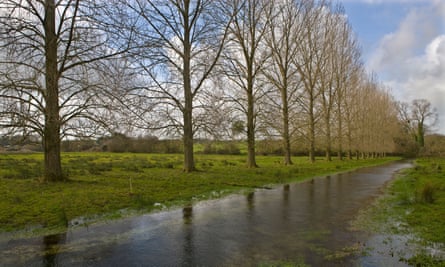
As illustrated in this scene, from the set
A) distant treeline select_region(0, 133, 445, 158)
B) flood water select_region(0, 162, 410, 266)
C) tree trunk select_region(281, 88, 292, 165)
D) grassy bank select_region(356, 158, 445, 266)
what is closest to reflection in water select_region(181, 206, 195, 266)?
flood water select_region(0, 162, 410, 266)

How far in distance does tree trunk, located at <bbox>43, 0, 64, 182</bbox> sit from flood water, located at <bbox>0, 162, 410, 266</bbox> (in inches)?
254

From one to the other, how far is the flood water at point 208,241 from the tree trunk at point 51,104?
6.45 m

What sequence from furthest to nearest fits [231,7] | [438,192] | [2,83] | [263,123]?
[263,123], [231,7], [438,192], [2,83]

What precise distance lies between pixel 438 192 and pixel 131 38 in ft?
42.7

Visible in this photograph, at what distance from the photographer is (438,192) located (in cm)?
1128

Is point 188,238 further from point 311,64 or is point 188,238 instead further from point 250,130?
point 311,64

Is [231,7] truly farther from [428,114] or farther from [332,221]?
[428,114]

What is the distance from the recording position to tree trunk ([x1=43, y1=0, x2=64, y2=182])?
11.3 meters

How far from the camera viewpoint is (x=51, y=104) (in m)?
11.7

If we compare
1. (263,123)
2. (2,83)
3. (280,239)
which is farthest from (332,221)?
(263,123)

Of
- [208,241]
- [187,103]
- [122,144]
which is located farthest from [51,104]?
[208,241]

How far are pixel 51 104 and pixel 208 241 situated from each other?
29.4 feet

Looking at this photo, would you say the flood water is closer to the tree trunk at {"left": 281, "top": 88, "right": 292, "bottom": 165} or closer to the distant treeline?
the distant treeline

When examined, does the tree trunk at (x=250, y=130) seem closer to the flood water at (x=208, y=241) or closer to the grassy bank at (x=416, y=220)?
the grassy bank at (x=416, y=220)
